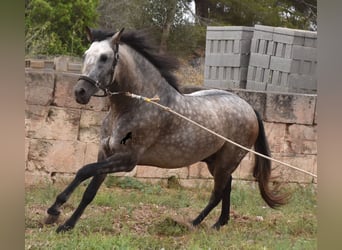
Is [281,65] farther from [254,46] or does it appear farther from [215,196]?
[215,196]

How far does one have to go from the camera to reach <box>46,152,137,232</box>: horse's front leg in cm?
303

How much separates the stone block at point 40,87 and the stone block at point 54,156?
30 cm

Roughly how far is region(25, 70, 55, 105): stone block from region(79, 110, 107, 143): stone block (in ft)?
0.92

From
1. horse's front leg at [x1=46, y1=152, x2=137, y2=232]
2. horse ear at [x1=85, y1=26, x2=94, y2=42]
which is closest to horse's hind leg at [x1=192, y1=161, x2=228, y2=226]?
horse's front leg at [x1=46, y1=152, x2=137, y2=232]

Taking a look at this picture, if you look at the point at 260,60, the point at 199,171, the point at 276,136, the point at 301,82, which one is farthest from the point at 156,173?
the point at 301,82

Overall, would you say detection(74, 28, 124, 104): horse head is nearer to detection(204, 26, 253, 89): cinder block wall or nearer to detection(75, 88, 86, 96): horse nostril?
detection(75, 88, 86, 96): horse nostril

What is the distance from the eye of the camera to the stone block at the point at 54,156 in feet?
12.5

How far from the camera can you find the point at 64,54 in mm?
3494

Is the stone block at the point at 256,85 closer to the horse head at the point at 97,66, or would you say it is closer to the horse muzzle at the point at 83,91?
the horse head at the point at 97,66

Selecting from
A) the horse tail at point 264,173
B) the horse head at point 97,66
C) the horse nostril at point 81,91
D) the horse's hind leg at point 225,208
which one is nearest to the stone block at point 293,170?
the horse tail at point 264,173

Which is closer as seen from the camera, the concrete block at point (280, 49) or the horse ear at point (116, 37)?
the horse ear at point (116, 37)

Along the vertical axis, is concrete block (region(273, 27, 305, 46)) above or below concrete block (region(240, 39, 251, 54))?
above
